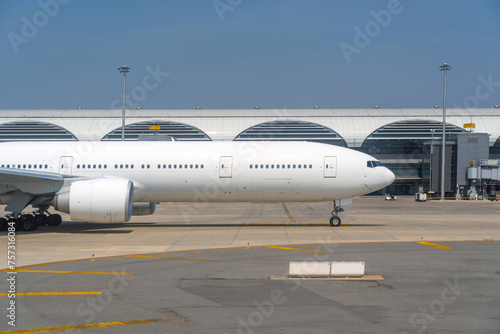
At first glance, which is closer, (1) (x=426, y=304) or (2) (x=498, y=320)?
(2) (x=498, y=320)

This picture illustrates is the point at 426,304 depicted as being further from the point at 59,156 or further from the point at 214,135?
the point at 214,135

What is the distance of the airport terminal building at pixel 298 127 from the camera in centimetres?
7569

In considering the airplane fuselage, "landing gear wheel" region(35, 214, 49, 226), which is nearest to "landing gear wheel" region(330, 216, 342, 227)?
the airplane fuselage

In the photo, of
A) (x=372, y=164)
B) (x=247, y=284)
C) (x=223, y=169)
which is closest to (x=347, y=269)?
(x=247, y=284)

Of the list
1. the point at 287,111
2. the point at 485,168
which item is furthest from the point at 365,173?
the point at 287,111

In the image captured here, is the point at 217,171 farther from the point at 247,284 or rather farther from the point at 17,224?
the point at 247,284

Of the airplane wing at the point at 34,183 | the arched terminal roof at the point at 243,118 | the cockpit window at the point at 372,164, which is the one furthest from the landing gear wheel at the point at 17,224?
the arched terminal roof at the point at 243,118

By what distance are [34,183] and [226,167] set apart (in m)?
8.55

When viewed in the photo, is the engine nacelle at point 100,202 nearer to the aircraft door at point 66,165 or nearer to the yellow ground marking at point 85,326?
the aircraft door at point 66,165

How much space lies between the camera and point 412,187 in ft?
250

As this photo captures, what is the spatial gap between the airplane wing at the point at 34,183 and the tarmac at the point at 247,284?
6.76 feet

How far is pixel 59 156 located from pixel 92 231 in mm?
4262

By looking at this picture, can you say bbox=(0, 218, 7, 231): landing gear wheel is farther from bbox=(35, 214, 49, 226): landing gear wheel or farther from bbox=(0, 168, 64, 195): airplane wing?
bbox=(35, 214, 49, 226): landing gear wheel

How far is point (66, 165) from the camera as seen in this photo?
26.0 meters
